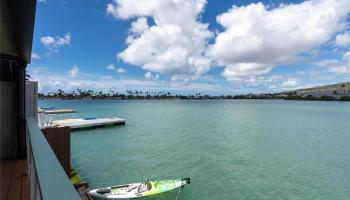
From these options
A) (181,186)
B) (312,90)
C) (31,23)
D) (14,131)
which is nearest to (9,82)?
(14,131)

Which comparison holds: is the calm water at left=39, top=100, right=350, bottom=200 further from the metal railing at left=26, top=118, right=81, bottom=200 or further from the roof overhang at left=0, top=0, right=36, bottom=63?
the metal railing at left=26, top=118, right=81, bottom=200

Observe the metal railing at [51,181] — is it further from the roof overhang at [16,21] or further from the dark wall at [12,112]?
the dark wall at [12,112]

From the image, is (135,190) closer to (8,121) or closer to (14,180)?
(8,121)

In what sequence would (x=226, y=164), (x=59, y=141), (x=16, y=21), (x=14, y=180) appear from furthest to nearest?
(x=226, y=164) → (x=59, y=141) → (x=14, y=180) → (x=16, y=21)

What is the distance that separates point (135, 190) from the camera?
9.88 metres

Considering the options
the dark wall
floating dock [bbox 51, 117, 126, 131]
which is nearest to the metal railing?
the dark wall

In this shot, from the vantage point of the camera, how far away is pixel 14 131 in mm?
5230

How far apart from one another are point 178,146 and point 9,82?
1653 cm

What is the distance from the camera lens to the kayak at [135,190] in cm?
939

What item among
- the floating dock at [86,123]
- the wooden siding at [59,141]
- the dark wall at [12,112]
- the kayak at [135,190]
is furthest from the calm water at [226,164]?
the dark wall at [12,112]

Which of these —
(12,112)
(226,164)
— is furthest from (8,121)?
(226,164)

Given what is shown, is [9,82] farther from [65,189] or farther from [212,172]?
[212,172]

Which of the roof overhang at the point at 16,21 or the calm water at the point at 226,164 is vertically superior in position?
the roof overhang at the point at 16,21

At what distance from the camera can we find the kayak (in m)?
9.39
